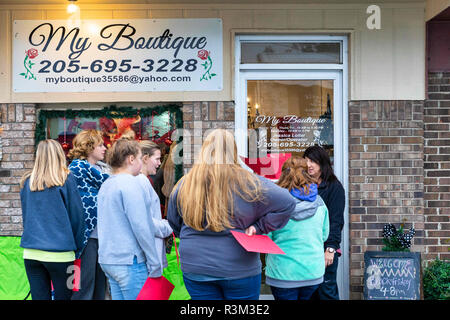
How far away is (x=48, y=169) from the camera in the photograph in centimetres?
380

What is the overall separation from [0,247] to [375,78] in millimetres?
4194

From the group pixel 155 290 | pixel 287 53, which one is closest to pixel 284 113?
pixel 287 53

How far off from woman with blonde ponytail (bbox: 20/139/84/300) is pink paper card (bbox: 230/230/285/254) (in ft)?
5.05

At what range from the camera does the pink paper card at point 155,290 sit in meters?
A: 3.29

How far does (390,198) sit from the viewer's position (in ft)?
17.7

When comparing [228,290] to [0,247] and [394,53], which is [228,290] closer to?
[0,247]

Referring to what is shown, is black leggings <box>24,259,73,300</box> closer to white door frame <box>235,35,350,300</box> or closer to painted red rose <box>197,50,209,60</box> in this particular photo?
white door frame <box>235,35,350,300</box>

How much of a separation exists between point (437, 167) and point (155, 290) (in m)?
3.65

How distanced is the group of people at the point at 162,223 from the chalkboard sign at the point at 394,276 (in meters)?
1.47

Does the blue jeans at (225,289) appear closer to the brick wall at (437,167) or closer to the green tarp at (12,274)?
the green tarp at (12,274)

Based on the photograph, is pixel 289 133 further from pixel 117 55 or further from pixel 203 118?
pixel 117 55

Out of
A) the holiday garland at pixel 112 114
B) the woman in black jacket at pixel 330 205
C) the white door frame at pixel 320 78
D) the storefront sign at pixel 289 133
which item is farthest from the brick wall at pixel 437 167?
the holiday garland at pixel 112 114

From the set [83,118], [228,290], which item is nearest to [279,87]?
[83,118]

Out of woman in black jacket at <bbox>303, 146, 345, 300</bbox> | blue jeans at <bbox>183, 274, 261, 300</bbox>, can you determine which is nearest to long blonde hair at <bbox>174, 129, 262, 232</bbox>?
blue jeans at <bbox>183, 274, 261, 300</bbox>
